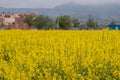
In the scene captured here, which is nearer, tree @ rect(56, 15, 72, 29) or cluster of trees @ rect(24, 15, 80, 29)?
cluster of trees @ rect(24, 15, 80, 29)

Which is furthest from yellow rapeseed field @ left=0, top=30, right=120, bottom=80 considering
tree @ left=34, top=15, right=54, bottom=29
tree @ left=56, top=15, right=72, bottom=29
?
tree @ left=56, top=15, right=72, bottom=29

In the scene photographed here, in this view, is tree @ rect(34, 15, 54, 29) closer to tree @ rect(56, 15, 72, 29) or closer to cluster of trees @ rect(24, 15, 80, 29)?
cluster of trees @ rect(24, 15, 80, 29)

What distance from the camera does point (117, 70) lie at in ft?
17.5

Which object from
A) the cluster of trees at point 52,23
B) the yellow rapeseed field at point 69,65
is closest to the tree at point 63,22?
the cluster of trees at point 52,23

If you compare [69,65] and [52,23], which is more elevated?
[69,65]

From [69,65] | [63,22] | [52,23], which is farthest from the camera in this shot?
[63,22]

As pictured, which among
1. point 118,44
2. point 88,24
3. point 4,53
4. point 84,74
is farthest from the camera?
point 88,24

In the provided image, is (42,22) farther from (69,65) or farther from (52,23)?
(69,65)

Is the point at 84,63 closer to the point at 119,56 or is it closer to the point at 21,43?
the point at 119,56

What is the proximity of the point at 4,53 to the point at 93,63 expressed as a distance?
4.16 m

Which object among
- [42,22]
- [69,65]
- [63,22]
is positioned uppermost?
[69,65]

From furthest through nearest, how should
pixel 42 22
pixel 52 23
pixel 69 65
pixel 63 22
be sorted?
pixel 42 22
pixel 63 22
pixel 52 23
pixel 69 65

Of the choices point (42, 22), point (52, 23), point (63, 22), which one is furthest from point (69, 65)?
point (42, 22)

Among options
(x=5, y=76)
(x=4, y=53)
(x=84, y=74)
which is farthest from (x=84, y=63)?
(x=4, y=53)
